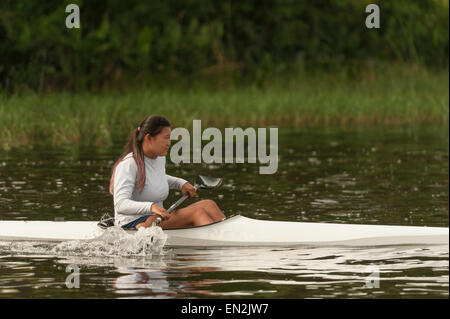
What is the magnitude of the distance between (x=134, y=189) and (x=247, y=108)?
12.6 m

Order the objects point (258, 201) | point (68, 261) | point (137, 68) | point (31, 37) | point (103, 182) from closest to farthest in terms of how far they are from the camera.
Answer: point (68, 261) → point (258, 201) → point (103, 182) → point (31, 37) → point (137, 68)

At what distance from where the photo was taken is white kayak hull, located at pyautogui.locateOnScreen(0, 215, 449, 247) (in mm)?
9914

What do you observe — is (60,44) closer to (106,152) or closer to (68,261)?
(106,152)

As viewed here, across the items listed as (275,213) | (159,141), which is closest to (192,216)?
(159,141)

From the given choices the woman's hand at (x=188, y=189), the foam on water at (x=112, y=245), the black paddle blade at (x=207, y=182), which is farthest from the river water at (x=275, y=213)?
the black paddle blade at (x=207, y=182)

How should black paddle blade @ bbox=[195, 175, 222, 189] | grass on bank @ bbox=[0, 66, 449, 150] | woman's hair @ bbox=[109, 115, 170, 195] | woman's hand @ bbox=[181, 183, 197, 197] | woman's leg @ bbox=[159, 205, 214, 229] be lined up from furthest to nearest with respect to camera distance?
grass on bank @ bbox=[0, 66, 449, 150] < black paddle blade @ bbox=[195, 175, 222, 189] < woman's leg @ bbox=[159, 205, 214, 229] < woman's hand @ bbox=[181, 183, 197, 197] < woman's hair @ bbox=[109, 115, 170, 195]

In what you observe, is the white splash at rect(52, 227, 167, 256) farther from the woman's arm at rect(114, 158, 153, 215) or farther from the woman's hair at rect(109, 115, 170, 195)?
the woman's hair at rect(109, 115, 170, 195)

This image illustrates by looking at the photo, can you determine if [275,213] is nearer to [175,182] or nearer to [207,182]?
[207,182]

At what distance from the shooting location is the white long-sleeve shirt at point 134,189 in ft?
30.3

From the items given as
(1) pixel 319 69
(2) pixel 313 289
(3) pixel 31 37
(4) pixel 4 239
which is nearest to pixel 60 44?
(3) pixel 31 37

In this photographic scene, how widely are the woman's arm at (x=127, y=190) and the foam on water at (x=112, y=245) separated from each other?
0.21m

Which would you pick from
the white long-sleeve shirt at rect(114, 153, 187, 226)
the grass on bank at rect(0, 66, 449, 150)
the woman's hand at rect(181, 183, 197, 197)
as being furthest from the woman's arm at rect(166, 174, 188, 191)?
the grass on bank at rect(0, 66, 449, 150)

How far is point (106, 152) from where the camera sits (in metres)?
17.7

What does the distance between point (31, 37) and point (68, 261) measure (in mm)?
19073
